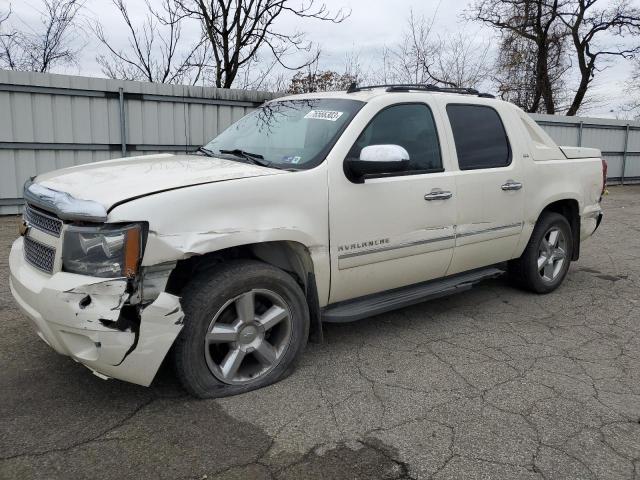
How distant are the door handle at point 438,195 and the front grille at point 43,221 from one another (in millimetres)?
2394

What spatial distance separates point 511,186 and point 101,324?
3418 mm

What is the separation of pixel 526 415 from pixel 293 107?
2.73 m

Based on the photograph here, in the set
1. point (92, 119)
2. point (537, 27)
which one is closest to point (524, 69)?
point (537, 27)

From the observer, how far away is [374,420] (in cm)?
301

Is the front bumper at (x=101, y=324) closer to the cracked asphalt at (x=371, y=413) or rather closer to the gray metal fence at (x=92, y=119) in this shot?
the cracked asphalt at (x=371, y=413)

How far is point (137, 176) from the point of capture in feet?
10.3

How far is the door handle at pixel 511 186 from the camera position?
4602 millimetres

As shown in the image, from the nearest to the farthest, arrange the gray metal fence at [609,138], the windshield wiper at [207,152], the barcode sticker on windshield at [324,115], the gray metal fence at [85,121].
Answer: the barcode sticker on windshield at [324,115], the windshield wiper at [207,152], the gray metal fence at [85,121], the gray metal fence at [609,138]

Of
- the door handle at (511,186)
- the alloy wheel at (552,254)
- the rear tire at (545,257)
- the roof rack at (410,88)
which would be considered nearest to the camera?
the roof rack at (410,88)

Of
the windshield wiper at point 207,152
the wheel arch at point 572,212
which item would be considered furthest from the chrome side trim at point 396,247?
the wheel arch at point 572,212

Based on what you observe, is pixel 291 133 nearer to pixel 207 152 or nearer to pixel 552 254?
pixel 207 152

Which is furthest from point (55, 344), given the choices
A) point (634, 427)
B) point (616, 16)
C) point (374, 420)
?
point (616, 16)

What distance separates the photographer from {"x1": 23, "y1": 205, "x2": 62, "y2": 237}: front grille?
294 cm

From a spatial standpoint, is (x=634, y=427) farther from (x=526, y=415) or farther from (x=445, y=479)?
(x=445, y=479)
